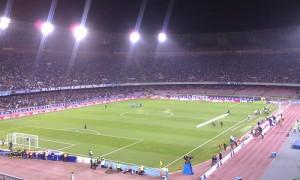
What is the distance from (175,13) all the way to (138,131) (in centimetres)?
3243

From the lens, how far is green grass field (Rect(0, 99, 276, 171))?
101ft

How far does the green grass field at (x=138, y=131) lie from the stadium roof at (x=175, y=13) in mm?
17095

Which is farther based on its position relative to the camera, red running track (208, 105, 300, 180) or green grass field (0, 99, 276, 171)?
green grass field (0, 99, 276, 171)

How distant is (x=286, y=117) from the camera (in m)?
47.7

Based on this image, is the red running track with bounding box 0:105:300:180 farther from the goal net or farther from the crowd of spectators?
the crowd of spectators

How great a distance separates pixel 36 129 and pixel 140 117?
48.8ft

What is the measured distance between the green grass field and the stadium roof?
17.1m

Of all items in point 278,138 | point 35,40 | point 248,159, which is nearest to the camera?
point 248,159

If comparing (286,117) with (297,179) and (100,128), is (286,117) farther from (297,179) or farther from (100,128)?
(297,179)

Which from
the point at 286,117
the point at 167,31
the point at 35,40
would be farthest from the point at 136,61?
the point at 286,117

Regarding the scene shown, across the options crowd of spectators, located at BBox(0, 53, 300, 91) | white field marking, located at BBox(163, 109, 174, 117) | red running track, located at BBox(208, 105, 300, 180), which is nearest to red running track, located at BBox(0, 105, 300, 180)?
red running track, located at BBox(208, 105, 300, 180)

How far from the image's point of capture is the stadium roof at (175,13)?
184 feet

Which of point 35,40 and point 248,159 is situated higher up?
point 35,40

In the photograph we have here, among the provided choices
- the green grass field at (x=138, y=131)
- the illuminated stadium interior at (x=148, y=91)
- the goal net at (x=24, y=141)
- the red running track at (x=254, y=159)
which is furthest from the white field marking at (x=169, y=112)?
the goal net at (x=24, y=141)
